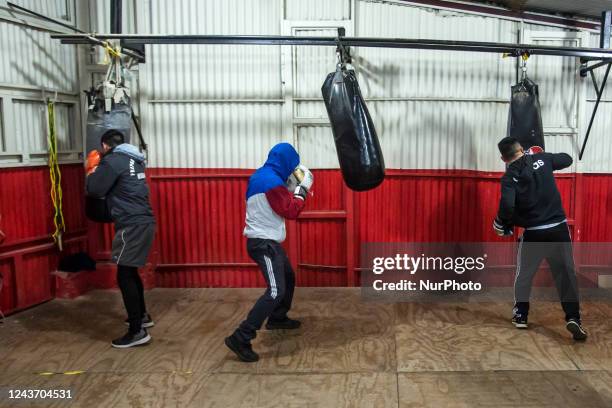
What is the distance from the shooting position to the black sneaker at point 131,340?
4.41 m

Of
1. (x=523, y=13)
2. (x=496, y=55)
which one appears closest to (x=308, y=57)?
(x=496, y=55)

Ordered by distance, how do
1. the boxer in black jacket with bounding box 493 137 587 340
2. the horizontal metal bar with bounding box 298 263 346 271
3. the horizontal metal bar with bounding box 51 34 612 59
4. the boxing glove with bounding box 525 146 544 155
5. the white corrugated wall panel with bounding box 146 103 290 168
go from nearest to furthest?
1. the boxer in black jacket with bounding box 493 137 587 340
2. the horizontal metal bar with bounding box 51 34 612 59
3. the boxing glove with bounding box 525 146 544 155
4. the white corrugated wall panel with bounding box 146 103 290 168
5. the horizontal metal bar with bounding box 298 263 346 271

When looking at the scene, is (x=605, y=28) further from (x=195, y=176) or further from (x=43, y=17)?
(x=43, y=17)

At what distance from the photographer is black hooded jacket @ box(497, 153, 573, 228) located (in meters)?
4.42

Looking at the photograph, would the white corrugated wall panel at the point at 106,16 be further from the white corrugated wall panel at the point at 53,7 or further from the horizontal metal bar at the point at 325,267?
the horizontal metal bar at the point at 325,267

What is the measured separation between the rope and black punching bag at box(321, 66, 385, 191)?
11.0ft

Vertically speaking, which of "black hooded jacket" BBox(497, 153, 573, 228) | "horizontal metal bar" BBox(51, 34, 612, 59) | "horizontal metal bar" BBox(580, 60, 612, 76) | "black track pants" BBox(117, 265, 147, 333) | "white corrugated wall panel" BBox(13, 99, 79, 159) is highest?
"horizontal metal bar" BBox(51, 34, 612, 59)

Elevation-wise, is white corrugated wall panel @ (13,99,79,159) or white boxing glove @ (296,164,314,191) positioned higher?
white corrugated wall panel @ (13,99,79,159)

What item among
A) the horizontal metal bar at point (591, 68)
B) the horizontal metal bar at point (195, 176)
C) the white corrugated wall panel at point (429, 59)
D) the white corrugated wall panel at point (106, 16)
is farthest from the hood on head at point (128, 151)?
the horizontal metal bar at point (591, 68)

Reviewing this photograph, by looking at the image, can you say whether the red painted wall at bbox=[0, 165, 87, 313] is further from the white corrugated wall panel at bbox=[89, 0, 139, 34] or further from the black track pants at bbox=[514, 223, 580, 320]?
the black track pants at bbox=[514, 223, 580, 320]

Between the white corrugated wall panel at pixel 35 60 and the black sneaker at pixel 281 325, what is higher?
the white corrugated wall panel at pixel 35 60

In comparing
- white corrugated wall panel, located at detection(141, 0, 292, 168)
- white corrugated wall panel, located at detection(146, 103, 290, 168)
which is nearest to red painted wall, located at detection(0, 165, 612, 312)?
white corrugated wall panel, located at detection(146, 103, 290, 168)

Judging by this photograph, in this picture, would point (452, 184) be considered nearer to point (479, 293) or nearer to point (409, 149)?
point (409, 149)

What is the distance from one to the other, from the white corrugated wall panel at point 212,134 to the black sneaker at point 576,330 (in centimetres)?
363
